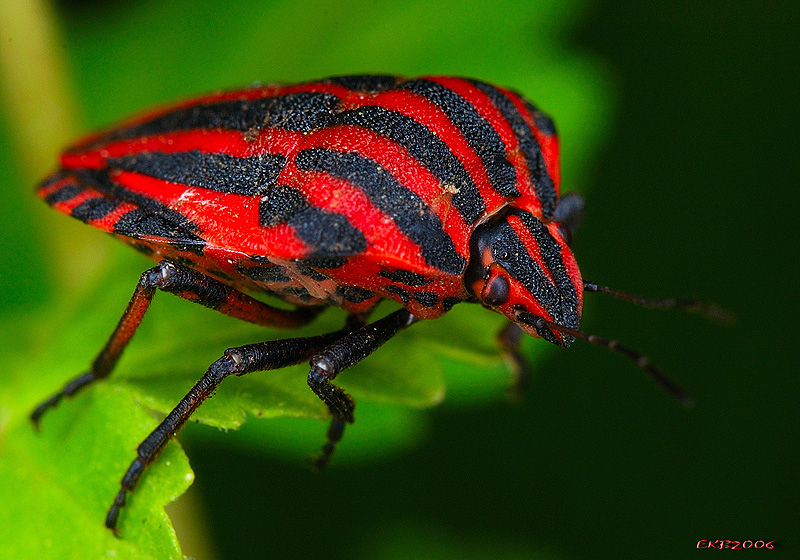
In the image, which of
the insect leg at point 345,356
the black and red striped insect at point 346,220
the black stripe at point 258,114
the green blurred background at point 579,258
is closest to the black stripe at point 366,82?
the black and red striped insect at point 346,220

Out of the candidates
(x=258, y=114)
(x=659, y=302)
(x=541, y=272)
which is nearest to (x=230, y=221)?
(x=258, y=114)

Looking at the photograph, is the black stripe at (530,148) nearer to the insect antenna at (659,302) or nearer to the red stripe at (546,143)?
the red stripe at (546,143)

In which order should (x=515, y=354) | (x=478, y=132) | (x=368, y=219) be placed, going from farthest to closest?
1. (x=515, y=354)
2. (x=478, y=132)
3. (x=368, y=219)

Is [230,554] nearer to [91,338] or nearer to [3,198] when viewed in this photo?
[91,338]

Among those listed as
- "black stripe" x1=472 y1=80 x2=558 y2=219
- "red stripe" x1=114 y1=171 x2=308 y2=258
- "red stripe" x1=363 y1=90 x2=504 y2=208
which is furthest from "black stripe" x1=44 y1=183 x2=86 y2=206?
"black stripe" x1=472 y1=80 x2=558 y2=219

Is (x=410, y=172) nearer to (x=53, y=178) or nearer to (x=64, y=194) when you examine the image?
(x=64, y=194)

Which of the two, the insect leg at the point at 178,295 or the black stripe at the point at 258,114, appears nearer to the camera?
the insect leg at the point at 178,295
